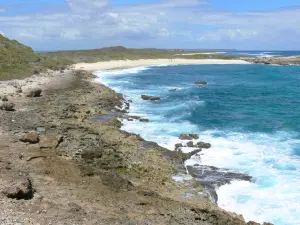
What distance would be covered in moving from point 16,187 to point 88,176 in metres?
3.96

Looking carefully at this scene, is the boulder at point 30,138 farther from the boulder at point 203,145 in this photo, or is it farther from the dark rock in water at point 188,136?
the boulder at point 203,145

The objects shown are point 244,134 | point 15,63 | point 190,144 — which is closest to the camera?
point 190,144

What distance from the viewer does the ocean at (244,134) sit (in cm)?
1669

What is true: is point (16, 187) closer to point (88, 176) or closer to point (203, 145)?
point (88, 176)

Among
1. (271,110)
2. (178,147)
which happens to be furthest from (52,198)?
(271,110)

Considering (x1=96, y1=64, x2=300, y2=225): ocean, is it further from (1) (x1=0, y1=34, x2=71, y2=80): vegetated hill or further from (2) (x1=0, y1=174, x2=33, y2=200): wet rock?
(1) (x1=0, y1=34, x2=71, y2=80): vegetated hill

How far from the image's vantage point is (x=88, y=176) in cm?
1592

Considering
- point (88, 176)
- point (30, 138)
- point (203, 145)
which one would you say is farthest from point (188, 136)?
point (30, 138)

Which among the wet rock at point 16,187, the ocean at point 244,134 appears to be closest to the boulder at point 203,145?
the ocean at point 244,134

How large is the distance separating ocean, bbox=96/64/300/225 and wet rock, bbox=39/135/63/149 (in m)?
7.63

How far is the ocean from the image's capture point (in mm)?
16688

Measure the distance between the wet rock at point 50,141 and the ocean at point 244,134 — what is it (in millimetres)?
7626

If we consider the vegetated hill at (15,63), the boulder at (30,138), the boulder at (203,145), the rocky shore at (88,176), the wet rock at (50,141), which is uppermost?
the vegetated hill at (15,63)

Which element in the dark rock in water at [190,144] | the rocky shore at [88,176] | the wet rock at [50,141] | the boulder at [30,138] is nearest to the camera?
the rocky shore at [88,176]
